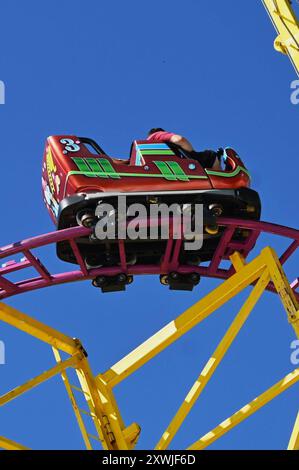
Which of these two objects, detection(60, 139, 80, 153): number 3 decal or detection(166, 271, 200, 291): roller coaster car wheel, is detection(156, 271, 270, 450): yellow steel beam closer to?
detection(166, 271, 200, 291): roller coaster car wheel

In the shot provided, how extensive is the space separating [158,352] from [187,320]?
1.57 ft

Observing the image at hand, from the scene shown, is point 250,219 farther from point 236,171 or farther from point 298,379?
point 298,379

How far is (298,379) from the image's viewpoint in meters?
15.0

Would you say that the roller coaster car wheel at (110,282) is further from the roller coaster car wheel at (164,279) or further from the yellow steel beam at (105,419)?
the yellow steel beam at (105,419)

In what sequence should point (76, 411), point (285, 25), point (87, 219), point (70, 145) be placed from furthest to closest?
1. point (285, 25)
2. point (76, 411)
3. point (70, 145)
4. point (87, 219)

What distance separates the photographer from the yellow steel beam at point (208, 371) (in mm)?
15141

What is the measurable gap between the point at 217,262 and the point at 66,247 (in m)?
1.75

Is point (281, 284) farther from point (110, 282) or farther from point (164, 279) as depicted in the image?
point (110, 282)

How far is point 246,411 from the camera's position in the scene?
49.2 ft

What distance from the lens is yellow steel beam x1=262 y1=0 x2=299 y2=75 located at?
707 inches

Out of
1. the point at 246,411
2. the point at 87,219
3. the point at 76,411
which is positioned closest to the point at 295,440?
the point at 246,411

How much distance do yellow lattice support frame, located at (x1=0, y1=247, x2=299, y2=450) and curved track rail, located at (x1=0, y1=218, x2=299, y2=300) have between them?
23 cm
